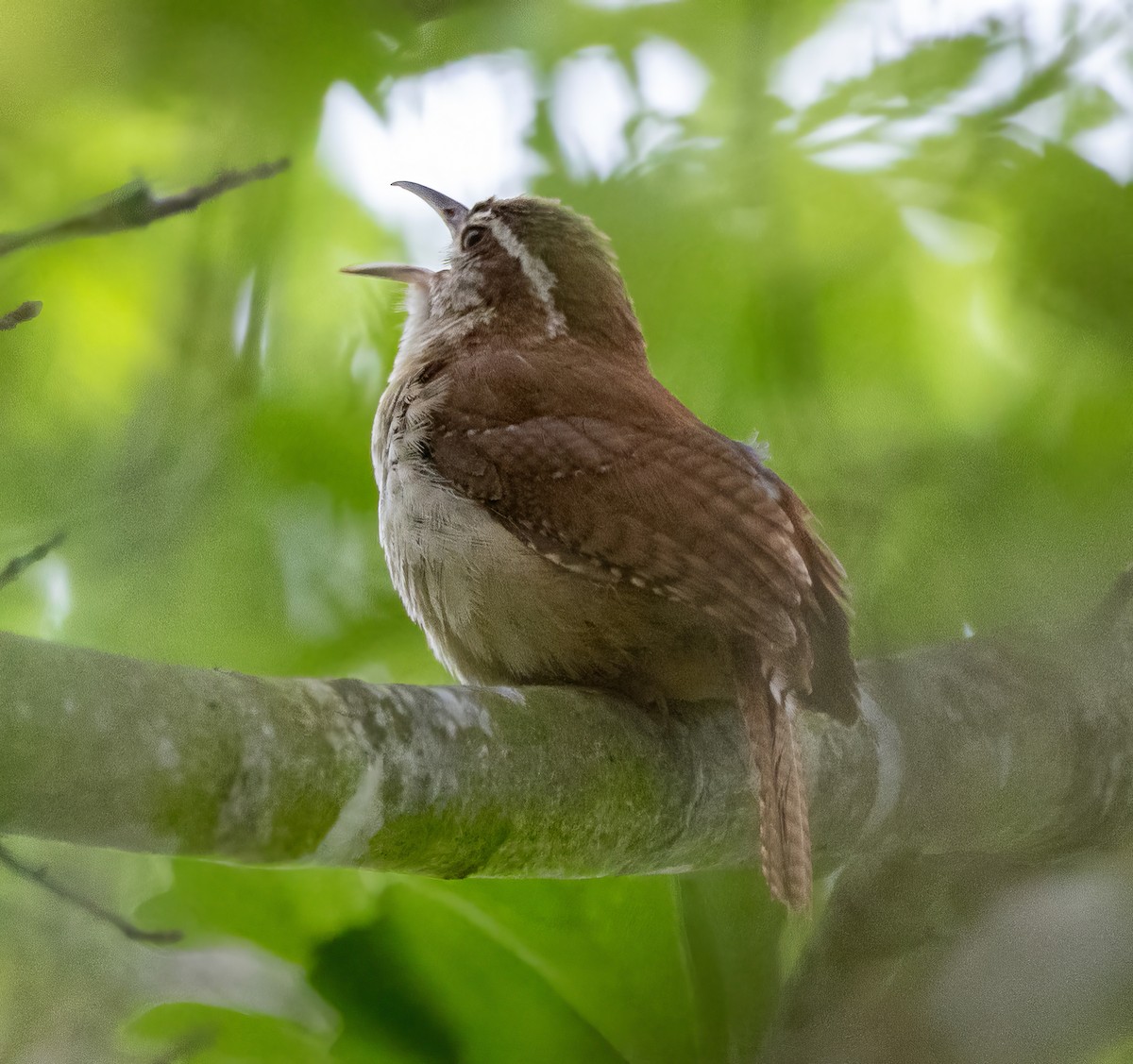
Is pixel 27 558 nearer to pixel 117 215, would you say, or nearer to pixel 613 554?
pixel 117 215

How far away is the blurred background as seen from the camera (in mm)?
1856

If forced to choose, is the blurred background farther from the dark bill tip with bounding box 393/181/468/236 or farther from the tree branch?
the dark bill tip with bounding box 393/181/468/236

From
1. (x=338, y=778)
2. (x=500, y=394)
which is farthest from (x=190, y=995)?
(x=500, y=394)

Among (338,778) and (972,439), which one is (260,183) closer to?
(338,778)

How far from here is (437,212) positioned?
150 inches

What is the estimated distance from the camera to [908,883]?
8.45 feet

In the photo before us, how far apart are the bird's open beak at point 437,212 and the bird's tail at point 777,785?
1.28 metres

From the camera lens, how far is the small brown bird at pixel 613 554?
237 centimetres

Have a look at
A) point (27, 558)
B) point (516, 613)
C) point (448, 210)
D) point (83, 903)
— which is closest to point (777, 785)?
point (516, 613)

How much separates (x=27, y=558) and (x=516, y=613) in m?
1.13

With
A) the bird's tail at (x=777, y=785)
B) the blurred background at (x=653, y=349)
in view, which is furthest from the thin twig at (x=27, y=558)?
the bird's tail at (x=777, y=785)

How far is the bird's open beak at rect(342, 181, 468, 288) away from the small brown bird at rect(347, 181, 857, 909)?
0.28 m

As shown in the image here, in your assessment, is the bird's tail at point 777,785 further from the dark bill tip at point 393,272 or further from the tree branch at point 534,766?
the dark bill tip at point 393,272

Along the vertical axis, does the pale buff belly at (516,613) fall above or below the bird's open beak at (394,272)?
below
